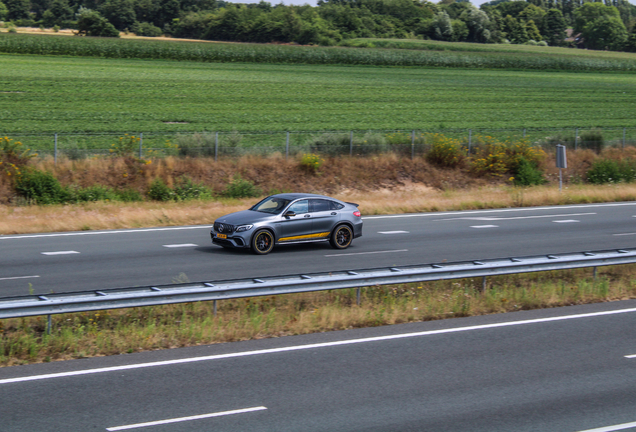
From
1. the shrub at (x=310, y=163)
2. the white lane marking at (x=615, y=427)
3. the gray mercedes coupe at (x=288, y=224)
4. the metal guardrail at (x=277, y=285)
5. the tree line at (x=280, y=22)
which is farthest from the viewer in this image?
the tree line at (x=280, y=22)

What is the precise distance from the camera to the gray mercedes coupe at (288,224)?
56.5 feet

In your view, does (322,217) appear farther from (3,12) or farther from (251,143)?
(3,12)

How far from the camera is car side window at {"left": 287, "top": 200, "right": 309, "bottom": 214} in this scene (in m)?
18.1

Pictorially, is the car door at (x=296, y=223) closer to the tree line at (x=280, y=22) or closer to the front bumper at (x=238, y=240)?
the front bumper at (x=238, y=240)

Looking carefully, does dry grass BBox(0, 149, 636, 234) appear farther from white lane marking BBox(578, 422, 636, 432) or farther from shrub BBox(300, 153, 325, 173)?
white lane marking BBox(578, 422, 636, 432)

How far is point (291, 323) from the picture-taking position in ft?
35.4

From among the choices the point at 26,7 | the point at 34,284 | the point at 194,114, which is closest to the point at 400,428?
the point at 34,284

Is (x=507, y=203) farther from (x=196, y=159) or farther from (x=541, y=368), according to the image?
(x=541, y=368)

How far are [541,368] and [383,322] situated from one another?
2.83 meters

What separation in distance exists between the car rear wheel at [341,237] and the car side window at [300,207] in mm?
954

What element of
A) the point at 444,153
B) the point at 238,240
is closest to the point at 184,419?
the point at 238,240

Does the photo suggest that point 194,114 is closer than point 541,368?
No

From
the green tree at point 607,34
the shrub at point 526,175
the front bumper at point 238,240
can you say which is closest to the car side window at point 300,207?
the front bumper at point 238,240

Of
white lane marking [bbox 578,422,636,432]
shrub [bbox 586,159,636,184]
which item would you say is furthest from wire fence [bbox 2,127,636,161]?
white lane marking [bbox 578,422,636,432]
